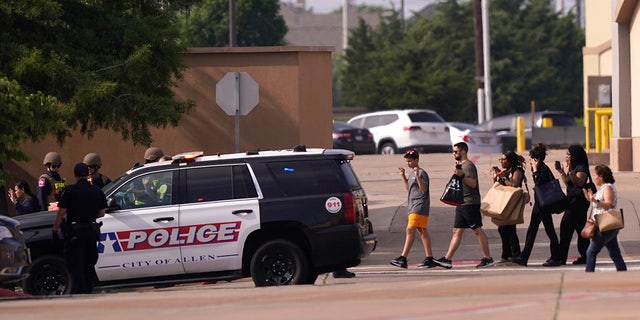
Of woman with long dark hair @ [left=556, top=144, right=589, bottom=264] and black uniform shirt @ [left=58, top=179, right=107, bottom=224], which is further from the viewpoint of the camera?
woman with long dark hair @ [left=556, top=144, right=589, bottom=264]

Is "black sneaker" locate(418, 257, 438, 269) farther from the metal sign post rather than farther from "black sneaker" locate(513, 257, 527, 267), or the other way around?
the metal sign post

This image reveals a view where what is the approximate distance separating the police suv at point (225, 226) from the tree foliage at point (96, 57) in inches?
76.9

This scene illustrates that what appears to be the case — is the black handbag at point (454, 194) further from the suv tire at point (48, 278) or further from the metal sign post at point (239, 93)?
the suv tire at point (48, 278)

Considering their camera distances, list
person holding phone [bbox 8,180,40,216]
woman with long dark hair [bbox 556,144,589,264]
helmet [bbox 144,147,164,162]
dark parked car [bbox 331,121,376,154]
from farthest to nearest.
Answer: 1. dark parked car [bbox 331,121,376,154]
2. helmet [bbox 144,147,164,162]
3. woman with long dark hair [bbox 556,144,589,264]
4. person holding phone [bbox 8,180,40,216]

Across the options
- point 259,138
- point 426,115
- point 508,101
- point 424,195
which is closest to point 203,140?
point 259,138

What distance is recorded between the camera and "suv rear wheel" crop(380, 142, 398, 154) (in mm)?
40688

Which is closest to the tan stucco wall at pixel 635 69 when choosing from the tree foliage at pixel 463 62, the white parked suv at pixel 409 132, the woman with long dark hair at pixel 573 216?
the white parked suv at pixel 409 132

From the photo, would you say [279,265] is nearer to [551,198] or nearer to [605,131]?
[551,198]

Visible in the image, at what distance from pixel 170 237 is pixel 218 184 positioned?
80 centimetres

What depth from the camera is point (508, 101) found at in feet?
224

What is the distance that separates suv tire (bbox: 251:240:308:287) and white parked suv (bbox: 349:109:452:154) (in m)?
26.4

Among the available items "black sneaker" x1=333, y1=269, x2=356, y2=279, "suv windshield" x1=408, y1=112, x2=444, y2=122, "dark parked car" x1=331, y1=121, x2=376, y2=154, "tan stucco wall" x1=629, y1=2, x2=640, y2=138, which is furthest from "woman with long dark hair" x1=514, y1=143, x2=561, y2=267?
"suv windshield" x1=408, y1=112, x2=444, y2=122

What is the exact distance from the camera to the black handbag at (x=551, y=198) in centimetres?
1577

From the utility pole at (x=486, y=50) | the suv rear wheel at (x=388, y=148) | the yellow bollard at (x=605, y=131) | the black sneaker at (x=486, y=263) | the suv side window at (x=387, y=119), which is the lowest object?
the black sneaker at (x=486, y=263)
